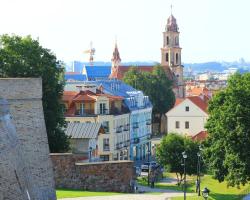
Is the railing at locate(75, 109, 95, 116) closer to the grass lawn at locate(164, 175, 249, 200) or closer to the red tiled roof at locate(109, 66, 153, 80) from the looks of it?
the grass lawn at locate(164, 175, 249, 200)

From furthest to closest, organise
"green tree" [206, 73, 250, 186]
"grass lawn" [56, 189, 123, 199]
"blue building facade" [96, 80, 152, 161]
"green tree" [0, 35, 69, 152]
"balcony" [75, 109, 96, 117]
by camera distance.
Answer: "blue building facade" [96, 80, 152, 161]
"balcony" [75, 109, 96, 117]
"green tree" [0, 35, 69, 152]
"green tree" [206, 73, 250, 186]
"grass lawn" [56, 189, 123, 199]

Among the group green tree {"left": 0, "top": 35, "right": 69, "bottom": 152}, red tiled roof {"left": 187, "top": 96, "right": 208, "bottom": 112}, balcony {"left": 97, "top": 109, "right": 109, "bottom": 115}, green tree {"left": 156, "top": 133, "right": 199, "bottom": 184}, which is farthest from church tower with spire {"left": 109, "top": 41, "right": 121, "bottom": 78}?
green tree {"left": 0, "top": 35, "right": 69, "bottom": 152}

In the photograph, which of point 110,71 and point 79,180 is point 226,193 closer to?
point 79,180

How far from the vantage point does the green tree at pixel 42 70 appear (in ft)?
175

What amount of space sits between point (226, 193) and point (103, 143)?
2670 centimetres

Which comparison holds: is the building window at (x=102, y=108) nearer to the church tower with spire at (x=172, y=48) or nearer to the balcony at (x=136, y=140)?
the balcony at (x=136, y=140)

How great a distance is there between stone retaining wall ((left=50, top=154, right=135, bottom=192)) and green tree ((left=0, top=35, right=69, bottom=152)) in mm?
11262

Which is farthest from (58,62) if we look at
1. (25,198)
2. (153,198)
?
(25,198)

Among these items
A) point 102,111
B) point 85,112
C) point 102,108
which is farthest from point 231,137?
point 102,111

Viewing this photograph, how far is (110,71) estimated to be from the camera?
14550 cm

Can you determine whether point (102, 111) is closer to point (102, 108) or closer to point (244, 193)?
point (102, 108)

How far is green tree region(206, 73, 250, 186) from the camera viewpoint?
48906mm

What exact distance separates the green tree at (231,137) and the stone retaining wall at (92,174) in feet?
30.9

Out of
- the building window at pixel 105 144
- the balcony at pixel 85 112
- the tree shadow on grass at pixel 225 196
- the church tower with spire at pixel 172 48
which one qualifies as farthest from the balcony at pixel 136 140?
the church tower with spire at pixel 172 48
